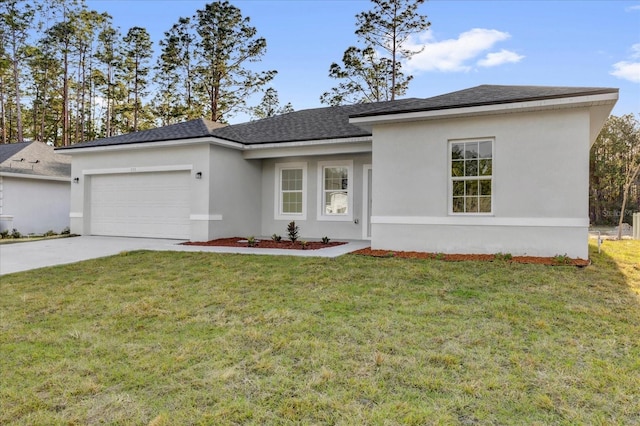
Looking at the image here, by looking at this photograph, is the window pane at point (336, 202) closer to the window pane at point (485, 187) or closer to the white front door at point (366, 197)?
the white front door at point (366, 197)

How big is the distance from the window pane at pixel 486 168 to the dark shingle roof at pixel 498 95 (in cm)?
129

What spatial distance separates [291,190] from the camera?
45.9 feet

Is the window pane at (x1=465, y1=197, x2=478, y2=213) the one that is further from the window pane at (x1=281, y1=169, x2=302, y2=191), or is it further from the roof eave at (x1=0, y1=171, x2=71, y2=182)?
the roof eave at (x1=0, y1=171, x2=71, y2=182)

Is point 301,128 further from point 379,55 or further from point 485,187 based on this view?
point 379,55

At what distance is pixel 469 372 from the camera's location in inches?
136

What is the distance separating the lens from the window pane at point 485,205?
29.9ft

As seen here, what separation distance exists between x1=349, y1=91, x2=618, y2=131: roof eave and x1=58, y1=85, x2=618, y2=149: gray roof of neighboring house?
66 mm

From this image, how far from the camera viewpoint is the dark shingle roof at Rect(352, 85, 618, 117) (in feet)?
26.5

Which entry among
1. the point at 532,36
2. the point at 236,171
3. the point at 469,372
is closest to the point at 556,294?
the point at 469,372

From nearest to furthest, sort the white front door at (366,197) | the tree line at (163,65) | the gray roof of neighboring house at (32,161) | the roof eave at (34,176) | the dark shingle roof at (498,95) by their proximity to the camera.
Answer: the dark shingle roof at (498,95) → the white front door at (366,197) → the roof eave at (34,176) → the gray roof of neighboring house at (32,161) → the tree line at (163,65)

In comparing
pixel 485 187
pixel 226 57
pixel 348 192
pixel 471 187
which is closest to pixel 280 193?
pixel 348 192

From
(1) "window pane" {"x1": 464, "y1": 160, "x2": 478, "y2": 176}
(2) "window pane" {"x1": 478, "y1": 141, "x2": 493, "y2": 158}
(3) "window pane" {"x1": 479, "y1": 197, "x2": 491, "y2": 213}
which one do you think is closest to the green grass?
(3) "window pane" {"x1": 479, "y1": 197, "x2": 491, "y2": 213}

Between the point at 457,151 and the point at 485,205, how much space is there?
139 cm

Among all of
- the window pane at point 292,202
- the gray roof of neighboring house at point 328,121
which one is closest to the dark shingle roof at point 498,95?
the gray roof of neighboring house at point 328,121
